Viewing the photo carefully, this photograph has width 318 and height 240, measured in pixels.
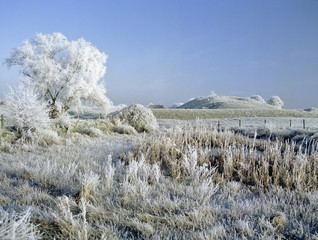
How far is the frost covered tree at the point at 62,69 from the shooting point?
72.5ft

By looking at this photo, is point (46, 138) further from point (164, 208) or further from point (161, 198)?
point (164, 208)

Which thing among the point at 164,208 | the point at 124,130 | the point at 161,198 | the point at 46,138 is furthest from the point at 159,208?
the point at 124,130

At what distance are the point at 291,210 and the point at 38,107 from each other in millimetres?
10846

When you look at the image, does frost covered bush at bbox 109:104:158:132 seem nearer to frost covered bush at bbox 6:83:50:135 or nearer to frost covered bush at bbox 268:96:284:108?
frost covered bush at bbox 6:83:50:135

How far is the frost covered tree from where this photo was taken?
22094mm

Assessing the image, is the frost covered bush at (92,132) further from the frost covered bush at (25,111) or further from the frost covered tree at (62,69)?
the frost covered tree at (62,69)

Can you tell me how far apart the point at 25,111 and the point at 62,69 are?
12.5 meters

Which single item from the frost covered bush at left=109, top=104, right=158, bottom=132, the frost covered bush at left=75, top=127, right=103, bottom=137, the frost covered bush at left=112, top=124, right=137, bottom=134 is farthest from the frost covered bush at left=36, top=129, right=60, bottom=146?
the frost covered bush at left=109, top=104, right=158, bottom=132

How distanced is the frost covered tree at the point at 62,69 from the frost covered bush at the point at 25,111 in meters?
10.2

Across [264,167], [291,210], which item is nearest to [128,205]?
[291,210]

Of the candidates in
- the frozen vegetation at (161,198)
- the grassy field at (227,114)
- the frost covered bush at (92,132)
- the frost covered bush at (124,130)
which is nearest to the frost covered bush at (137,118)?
the frost covered bush at (124,130)

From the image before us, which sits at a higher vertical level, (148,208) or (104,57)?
(104,57)

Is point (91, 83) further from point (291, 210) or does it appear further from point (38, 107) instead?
point (291, 210)

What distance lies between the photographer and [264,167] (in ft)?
17.0
